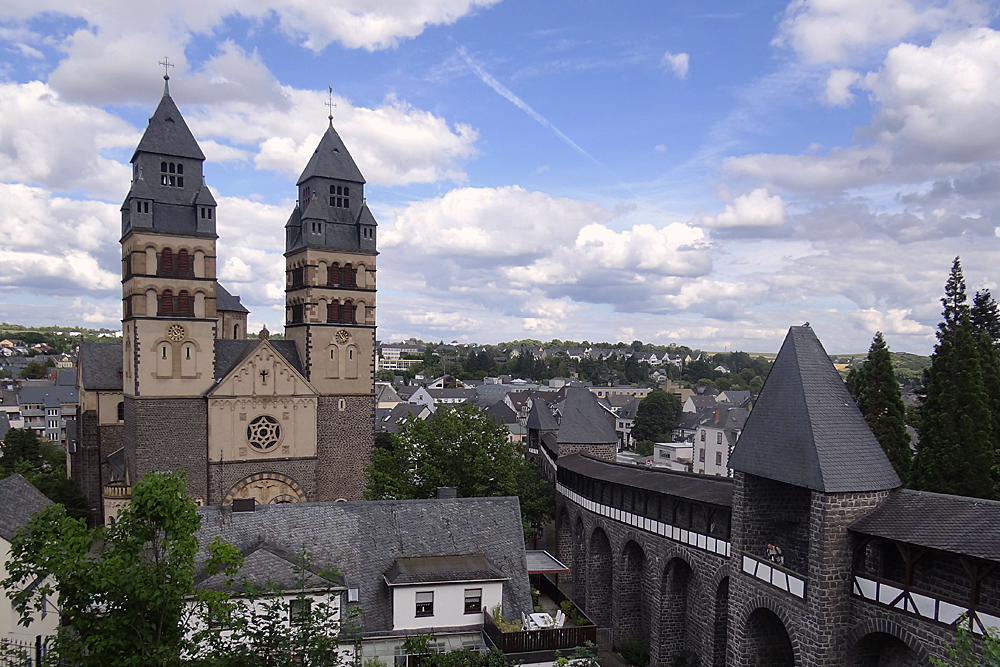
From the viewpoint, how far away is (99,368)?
3850 centimetres

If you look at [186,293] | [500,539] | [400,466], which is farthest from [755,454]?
[186,293]

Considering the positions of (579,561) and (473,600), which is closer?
(473,600)

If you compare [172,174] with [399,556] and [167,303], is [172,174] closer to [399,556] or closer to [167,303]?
[167,303]

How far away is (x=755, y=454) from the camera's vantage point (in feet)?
62.8

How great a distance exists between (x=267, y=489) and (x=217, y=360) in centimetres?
711

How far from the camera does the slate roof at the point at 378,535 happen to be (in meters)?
21.6

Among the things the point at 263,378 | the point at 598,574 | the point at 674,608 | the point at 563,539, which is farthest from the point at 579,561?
the point at 263,378

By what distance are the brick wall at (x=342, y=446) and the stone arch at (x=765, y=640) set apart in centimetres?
2411

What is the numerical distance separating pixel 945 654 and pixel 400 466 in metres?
24.2

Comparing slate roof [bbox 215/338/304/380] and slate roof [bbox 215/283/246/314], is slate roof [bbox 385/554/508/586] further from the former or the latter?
slate roof [bbox 215/283/246/314]

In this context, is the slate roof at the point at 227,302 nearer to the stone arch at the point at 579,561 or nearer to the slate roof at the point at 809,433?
the stone arch at the point at 579,561

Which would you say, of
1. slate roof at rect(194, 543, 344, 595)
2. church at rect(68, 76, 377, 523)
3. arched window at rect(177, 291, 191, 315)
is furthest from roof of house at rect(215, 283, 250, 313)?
slate roof at rect(194, 543, 344, 595)

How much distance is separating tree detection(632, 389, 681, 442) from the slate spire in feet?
221

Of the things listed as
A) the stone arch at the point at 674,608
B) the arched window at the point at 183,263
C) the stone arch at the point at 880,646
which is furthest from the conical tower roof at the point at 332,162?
the stone arch at the point at 880,646
